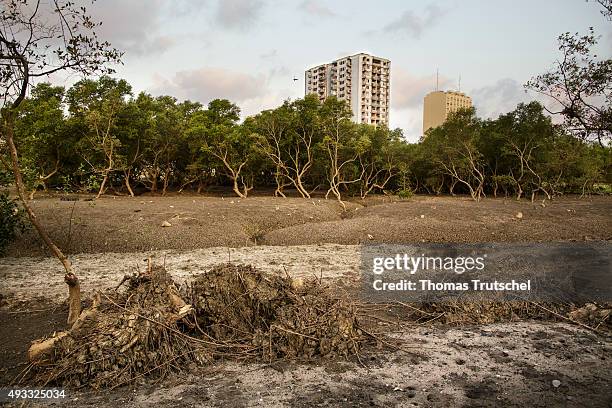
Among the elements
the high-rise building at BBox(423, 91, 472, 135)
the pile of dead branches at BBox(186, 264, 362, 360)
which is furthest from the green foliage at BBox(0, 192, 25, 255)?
the high-rise building at BBox(423, 91, 472, 135)

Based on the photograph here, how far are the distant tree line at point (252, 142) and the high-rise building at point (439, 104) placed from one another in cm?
6376

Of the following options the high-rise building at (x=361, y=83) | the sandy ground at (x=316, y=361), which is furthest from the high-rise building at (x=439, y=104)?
the sandy ground at (x=316, y=361)

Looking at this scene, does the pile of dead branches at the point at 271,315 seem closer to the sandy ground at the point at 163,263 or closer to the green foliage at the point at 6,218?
the sandy ground at the point at 163,263

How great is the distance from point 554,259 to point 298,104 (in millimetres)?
22537

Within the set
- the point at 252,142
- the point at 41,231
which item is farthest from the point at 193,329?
the point at 252,142

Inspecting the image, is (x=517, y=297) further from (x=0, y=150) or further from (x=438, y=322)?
(x=0, y=150)

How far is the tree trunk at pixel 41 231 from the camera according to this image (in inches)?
260

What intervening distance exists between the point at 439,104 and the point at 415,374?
10726 centimetres

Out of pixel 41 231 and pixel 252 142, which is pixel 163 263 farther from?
pixel 252 142

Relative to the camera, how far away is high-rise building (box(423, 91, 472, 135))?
341 feet

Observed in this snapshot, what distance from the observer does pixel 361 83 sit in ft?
342

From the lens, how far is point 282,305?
7.49 metres

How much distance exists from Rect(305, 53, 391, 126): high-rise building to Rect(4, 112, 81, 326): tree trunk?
9885cm

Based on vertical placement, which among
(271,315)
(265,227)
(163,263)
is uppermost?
(265,227)
